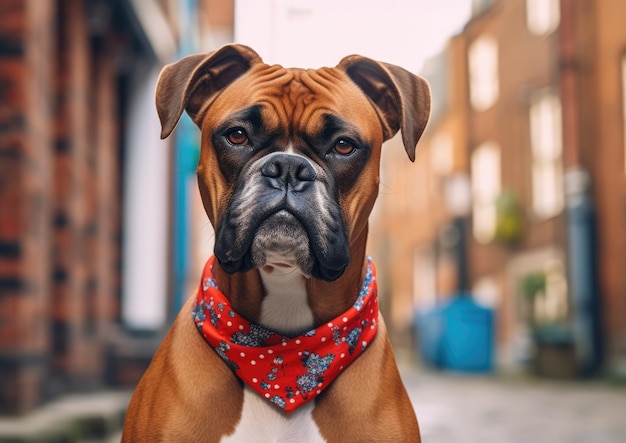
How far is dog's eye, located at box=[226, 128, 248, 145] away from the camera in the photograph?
2.87m

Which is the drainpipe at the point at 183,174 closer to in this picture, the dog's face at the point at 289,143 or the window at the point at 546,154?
the dog's face at the point at 289,143

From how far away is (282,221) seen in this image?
2699 mm

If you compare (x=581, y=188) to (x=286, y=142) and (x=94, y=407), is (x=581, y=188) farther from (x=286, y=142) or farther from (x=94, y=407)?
(x=286, y=142)

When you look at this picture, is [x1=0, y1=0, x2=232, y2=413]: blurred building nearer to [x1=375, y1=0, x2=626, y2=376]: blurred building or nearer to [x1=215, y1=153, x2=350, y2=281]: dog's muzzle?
[x1=215, y1=153, x2=350, y2=281]: dog's muzzle

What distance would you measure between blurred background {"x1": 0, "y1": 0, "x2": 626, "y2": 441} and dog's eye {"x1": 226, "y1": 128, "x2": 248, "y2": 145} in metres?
0.47

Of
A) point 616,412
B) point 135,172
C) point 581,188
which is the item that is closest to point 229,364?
point 135,172

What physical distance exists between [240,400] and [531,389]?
29.3ft

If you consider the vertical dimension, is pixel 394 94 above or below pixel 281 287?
above

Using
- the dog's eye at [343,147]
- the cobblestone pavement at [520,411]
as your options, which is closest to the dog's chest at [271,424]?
the dog's eye at [343,147]

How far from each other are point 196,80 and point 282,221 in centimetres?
67

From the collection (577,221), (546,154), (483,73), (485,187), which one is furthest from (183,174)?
(483,73)

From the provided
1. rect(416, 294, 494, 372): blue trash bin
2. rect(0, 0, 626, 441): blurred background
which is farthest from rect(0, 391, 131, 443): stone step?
rect(416, 294, 494, 372): blue trash bin

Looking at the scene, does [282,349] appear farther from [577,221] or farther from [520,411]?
[577,221]

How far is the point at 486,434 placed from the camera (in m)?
6.70
